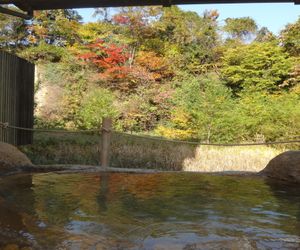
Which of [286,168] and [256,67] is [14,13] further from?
[256,67]

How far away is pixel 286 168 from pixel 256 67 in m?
12.9

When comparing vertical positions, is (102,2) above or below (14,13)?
above

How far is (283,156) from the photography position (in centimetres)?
612

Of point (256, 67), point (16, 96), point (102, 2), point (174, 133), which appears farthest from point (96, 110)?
point (102, 2)

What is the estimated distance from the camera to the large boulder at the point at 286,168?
19.1 ft

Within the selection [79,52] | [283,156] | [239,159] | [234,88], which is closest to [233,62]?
[234,88]

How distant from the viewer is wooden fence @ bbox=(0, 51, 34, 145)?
7613 mm

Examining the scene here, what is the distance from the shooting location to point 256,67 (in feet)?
59.4

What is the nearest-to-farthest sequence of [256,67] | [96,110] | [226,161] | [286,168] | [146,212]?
[146,212], [286,168], [226,161], [96,110], [256,67]

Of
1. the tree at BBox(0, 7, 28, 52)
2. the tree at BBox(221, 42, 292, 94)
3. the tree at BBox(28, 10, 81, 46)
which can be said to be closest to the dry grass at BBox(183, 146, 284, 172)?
the tree at BBox(221, 42, 292, 94)

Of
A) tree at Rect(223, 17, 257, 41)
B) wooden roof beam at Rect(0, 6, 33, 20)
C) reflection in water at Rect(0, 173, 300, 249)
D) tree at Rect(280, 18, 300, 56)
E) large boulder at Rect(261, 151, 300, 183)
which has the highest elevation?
tree at Rect(223, 17, 257, 41)

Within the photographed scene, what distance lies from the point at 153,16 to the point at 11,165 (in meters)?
15.8

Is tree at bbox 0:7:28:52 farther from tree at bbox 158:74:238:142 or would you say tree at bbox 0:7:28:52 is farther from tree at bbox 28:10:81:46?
tree at bbox 158:74:238:142

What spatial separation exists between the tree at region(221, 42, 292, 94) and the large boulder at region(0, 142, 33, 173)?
13215 millimetres
